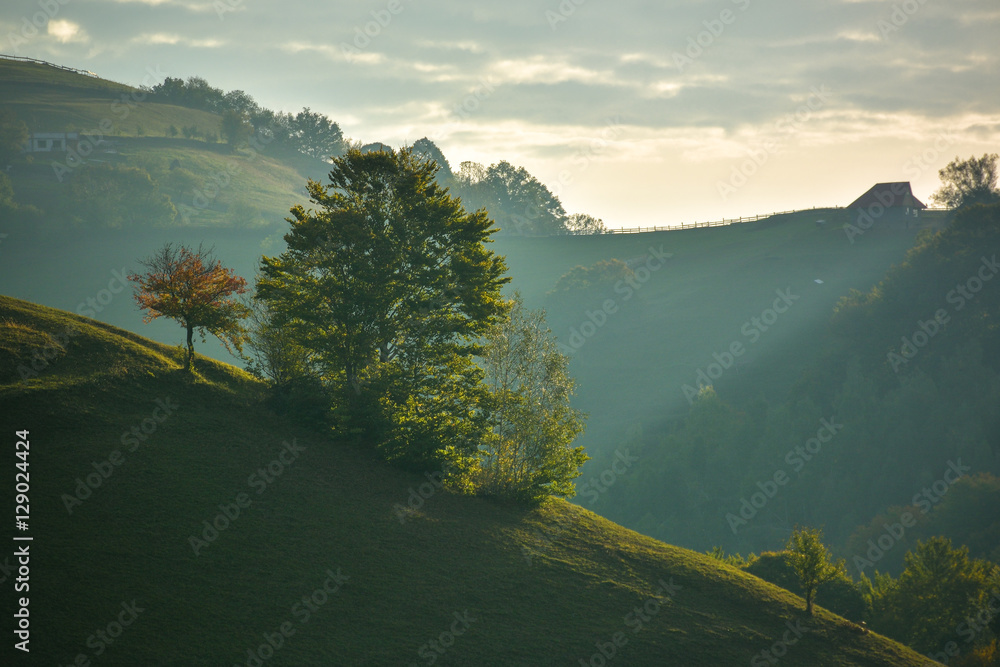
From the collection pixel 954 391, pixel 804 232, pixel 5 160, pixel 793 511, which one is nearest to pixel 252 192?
pixel 5 160

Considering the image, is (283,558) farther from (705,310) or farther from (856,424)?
(705,310)

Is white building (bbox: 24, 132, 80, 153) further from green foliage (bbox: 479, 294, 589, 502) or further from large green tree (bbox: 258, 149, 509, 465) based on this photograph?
green foliage (bbox: 479, 294, 589, 502)

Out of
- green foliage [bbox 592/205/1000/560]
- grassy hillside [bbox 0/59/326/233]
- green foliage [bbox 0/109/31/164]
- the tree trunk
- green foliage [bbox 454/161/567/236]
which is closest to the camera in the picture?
the tree trunk

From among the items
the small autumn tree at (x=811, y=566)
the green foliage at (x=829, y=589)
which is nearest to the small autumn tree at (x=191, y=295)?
the small autumn tree at (x=811, y=566)

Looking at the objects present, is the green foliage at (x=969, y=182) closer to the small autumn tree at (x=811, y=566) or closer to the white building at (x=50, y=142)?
the small autumn tree at (x=811, y=566)

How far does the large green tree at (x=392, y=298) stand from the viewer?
3375 cm

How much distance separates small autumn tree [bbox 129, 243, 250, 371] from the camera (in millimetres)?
31984

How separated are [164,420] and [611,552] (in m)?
21.8

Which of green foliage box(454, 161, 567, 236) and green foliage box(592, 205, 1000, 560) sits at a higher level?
green foliage box(454, 161, 567, 236)

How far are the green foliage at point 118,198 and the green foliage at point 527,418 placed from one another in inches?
5227

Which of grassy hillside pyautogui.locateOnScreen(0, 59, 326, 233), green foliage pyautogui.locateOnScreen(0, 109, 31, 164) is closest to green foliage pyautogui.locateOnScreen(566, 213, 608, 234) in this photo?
grassy hillside pyautogui.locateOnScreen(0, 59, 326, 233)

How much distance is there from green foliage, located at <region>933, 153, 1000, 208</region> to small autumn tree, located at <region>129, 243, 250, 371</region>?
151061 mm

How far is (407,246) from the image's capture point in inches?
1409

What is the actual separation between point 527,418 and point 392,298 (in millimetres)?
9868
